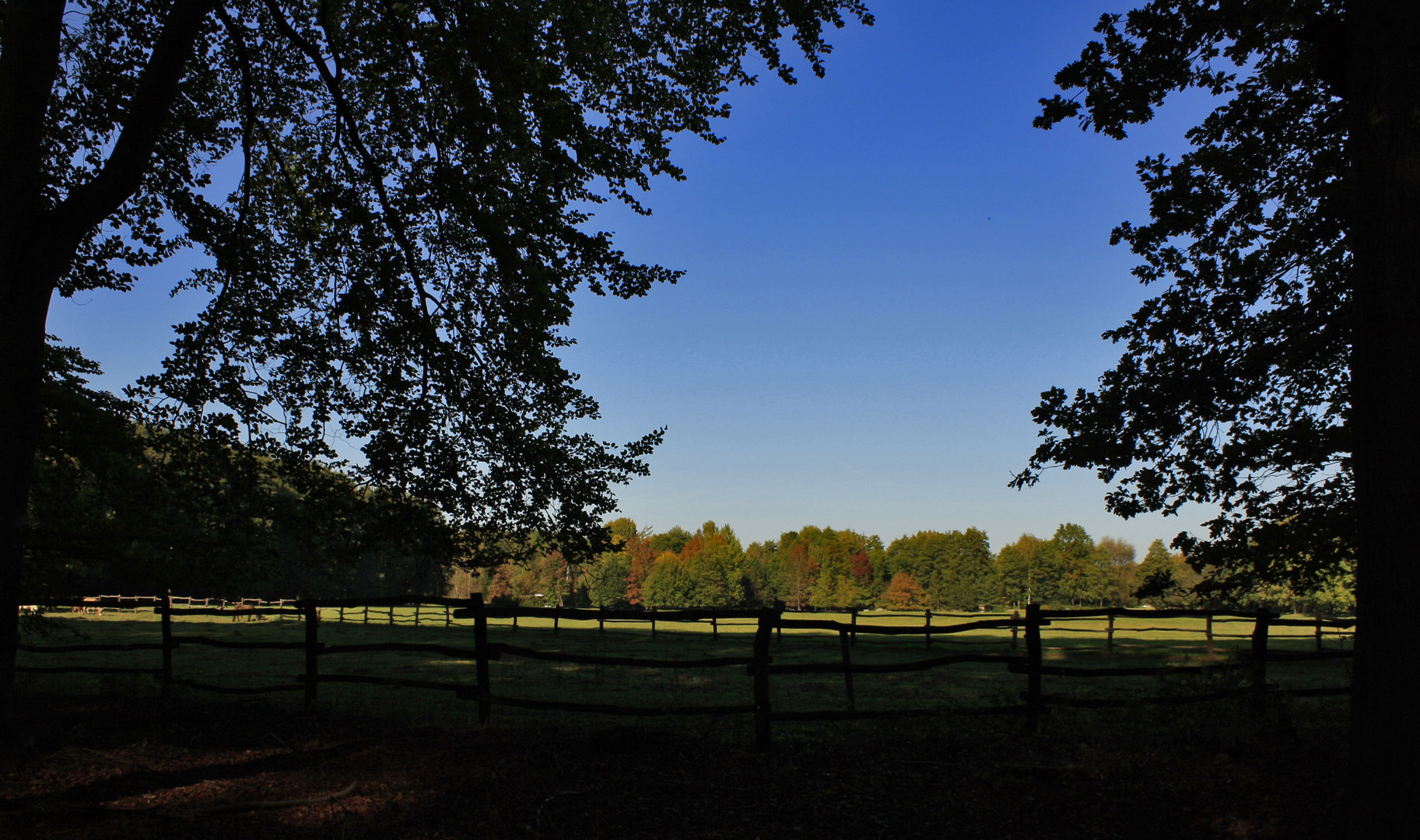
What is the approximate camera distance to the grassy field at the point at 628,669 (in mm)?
13066

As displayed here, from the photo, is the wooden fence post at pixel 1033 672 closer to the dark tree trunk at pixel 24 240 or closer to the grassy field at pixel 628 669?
the grassy field at pixel 628 669

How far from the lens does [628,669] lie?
23.1 m

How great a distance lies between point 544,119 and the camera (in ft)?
25.1

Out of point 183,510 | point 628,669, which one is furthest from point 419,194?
point 628,669

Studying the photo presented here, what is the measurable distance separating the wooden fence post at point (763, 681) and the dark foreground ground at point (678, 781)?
8.0 inches

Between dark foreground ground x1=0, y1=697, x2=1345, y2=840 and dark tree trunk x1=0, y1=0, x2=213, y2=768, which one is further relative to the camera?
dark tree trunk x1=0, y1=0, x2=213, y2=768

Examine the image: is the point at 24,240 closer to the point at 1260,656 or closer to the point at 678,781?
the point at 678,781

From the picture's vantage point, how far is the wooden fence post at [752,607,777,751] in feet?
25.6

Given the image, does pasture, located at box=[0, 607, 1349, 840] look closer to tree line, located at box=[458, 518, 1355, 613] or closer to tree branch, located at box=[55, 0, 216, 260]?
tree branch, located at box=[55, 0, 216, 260]

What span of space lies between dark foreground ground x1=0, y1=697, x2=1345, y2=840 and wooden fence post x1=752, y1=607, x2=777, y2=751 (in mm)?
204

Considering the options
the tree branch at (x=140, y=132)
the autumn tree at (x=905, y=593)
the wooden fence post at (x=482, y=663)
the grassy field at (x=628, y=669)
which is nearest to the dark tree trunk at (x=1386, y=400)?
the grassy field at (x=628, y=669)

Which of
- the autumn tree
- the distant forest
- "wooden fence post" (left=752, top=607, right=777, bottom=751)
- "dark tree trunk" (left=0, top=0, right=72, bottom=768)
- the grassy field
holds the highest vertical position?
"dark tree trunk" (left=0, top=0, right=72, bottom=768)

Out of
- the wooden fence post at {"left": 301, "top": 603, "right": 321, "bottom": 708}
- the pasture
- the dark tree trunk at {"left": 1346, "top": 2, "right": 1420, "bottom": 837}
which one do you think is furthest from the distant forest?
the dark tree trunk at {"left": 1346, "top": 2, "right": 1420, "bottom": 837}

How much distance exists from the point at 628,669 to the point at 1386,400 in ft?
69.1
